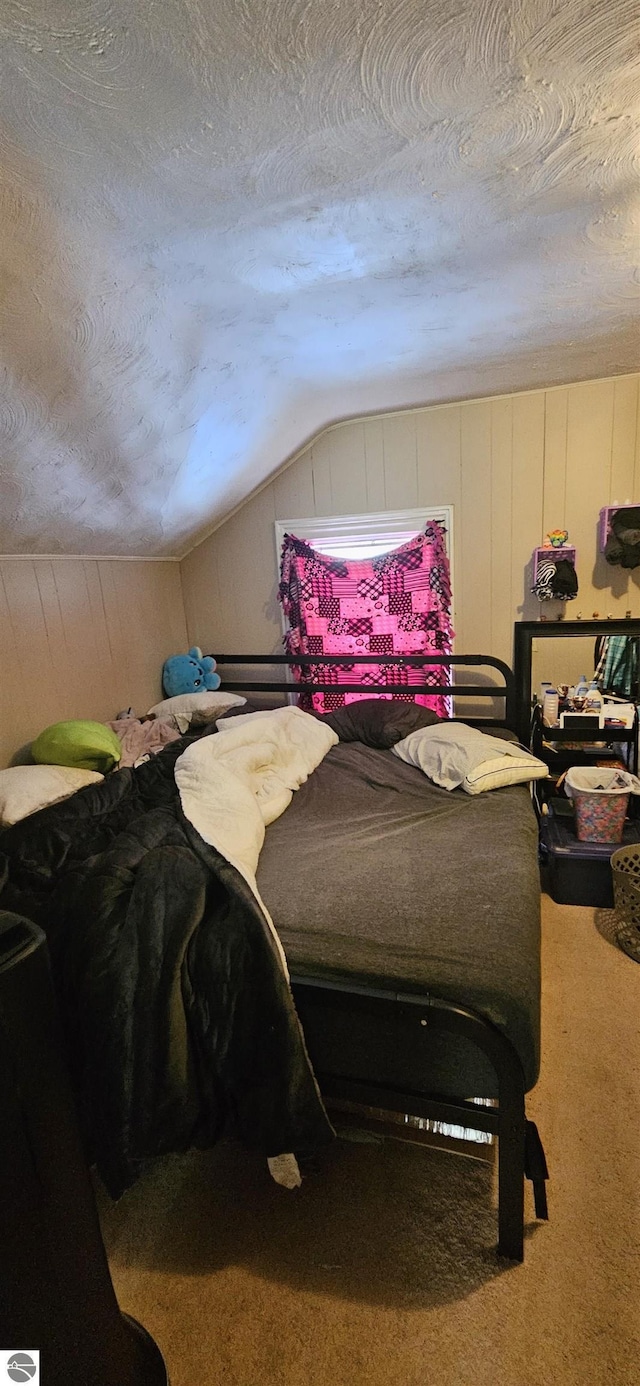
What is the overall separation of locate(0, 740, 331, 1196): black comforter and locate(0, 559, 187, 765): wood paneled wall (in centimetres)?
135

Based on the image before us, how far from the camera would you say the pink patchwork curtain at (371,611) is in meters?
3.04

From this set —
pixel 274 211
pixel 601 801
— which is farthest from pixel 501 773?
pixel 274 211

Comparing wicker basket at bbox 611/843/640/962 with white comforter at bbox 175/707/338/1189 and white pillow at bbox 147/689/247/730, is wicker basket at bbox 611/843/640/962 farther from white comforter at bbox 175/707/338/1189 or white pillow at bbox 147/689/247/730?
white pillow at bbox 147/689/247/730

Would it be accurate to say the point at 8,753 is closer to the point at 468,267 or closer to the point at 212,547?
the point at 212,547

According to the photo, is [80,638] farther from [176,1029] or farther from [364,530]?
[176,1029]

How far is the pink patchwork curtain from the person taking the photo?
304cm

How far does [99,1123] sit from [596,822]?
2044 millimetres

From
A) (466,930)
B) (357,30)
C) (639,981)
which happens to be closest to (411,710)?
(639,981)

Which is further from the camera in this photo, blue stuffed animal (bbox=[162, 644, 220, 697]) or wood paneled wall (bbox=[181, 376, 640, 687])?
blue stuffed animal (bbox=[162, 644, 220, 697])

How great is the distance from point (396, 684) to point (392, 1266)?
2.30m

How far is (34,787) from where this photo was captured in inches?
76.3

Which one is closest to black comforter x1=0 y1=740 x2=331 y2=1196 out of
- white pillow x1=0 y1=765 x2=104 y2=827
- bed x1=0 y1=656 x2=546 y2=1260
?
bed x1=0 y1=656 x2=546 y2=1260

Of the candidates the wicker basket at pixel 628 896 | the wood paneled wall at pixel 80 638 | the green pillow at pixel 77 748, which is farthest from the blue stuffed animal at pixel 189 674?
the wicker basket at pixel 628 896

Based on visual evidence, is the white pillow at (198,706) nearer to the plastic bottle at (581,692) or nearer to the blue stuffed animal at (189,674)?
the blue stuffed animal at (189,674)
